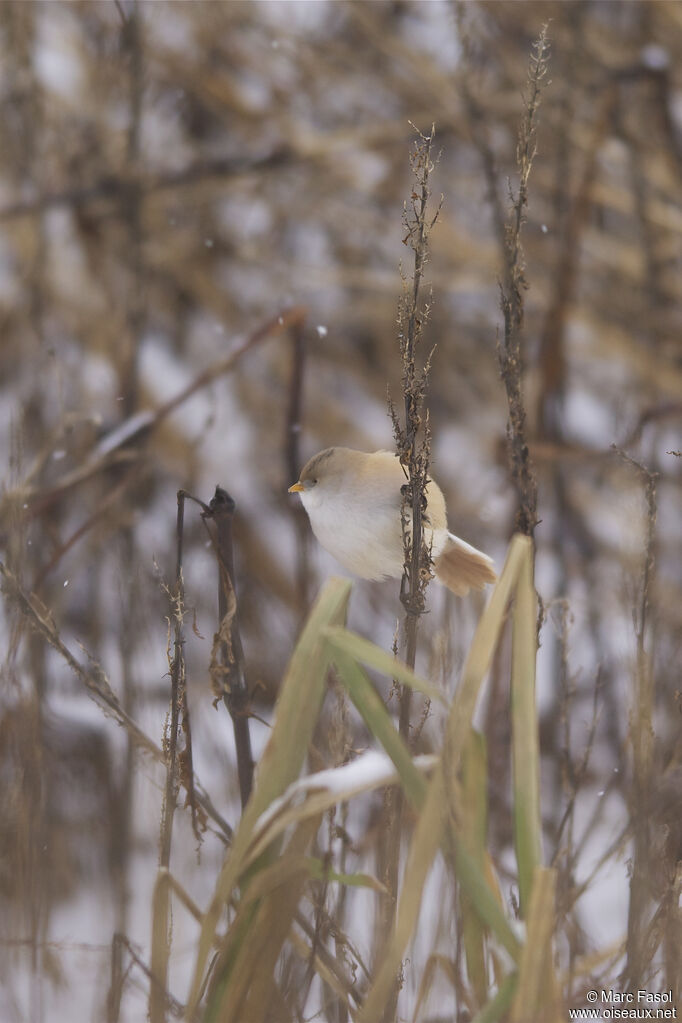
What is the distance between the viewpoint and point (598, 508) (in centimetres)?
213

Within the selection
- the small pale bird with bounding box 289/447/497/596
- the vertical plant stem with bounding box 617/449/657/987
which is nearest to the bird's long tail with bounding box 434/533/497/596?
the small pale bird with bounding box 289/447/497/596

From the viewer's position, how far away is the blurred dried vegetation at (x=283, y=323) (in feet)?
3.96

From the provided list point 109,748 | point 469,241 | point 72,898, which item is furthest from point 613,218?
point 72,898

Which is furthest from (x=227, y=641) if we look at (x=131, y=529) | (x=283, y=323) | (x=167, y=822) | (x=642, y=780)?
(x=131, y=529)

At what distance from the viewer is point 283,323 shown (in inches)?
36.2

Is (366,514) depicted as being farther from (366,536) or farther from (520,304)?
(520,304)

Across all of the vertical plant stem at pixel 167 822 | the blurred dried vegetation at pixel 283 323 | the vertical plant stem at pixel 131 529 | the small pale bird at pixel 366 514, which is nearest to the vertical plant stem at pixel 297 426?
the blurred dried vegetation at pixel 283 323

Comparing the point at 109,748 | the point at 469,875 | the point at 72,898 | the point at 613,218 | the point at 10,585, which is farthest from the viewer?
the point at 613,218

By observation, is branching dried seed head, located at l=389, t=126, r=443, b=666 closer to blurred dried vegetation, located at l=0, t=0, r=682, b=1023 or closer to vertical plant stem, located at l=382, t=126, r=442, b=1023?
vertical plant stem, located at l=382, t=126, r=442, b=1023

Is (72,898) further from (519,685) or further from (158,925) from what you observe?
(519,685)

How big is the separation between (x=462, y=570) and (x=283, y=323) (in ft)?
1.20

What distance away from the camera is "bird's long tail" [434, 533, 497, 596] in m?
0.66

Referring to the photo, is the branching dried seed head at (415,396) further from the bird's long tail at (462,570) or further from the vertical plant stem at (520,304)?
the bird's long tail at (462,570)

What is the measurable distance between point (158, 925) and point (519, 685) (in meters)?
0.23
